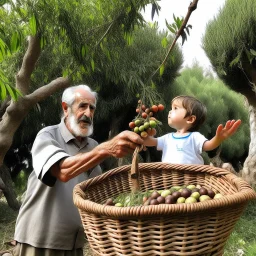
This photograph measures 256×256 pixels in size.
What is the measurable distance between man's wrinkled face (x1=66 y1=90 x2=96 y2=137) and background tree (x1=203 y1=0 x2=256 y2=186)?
3919 millimetres

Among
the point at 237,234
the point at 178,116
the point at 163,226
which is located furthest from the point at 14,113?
the point at 163,226

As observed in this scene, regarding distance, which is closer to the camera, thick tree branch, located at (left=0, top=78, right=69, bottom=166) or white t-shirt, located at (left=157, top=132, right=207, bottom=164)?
white t-shirt, located at (left=157, top=132, right=207, bottom=164)

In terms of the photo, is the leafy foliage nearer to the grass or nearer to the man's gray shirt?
the grass

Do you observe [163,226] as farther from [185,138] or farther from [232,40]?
[232,40]

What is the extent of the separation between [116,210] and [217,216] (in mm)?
294

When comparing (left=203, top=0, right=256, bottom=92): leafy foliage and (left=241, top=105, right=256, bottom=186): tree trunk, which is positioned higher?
(left=203, top=0, right=256, bottom=92): leafy foliage

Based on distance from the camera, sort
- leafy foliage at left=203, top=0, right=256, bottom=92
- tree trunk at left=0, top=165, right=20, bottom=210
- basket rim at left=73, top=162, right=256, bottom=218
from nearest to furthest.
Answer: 1. basket rim at left=73, top=162, right=256, bottom=218
2. leafy foliage at left=203, top=0, right=256, bottom=92
3. tree trunk at left=0, top=165, right=20, bottom=210

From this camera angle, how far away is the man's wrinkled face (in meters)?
2.06

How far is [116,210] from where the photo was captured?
45.4 inches

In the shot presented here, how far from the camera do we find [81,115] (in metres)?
2.07

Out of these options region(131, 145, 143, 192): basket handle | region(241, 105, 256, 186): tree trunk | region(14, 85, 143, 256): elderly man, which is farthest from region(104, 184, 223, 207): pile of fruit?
region(241, 105, 256, 186): tree trunk

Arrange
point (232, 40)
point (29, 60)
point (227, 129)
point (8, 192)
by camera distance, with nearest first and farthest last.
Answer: point (227, 129) → point (29, 60) → point (232, 40) → point (8, 192)

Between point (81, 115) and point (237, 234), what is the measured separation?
3552 millimetres

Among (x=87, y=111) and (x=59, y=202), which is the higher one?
(x=87, y=111)
